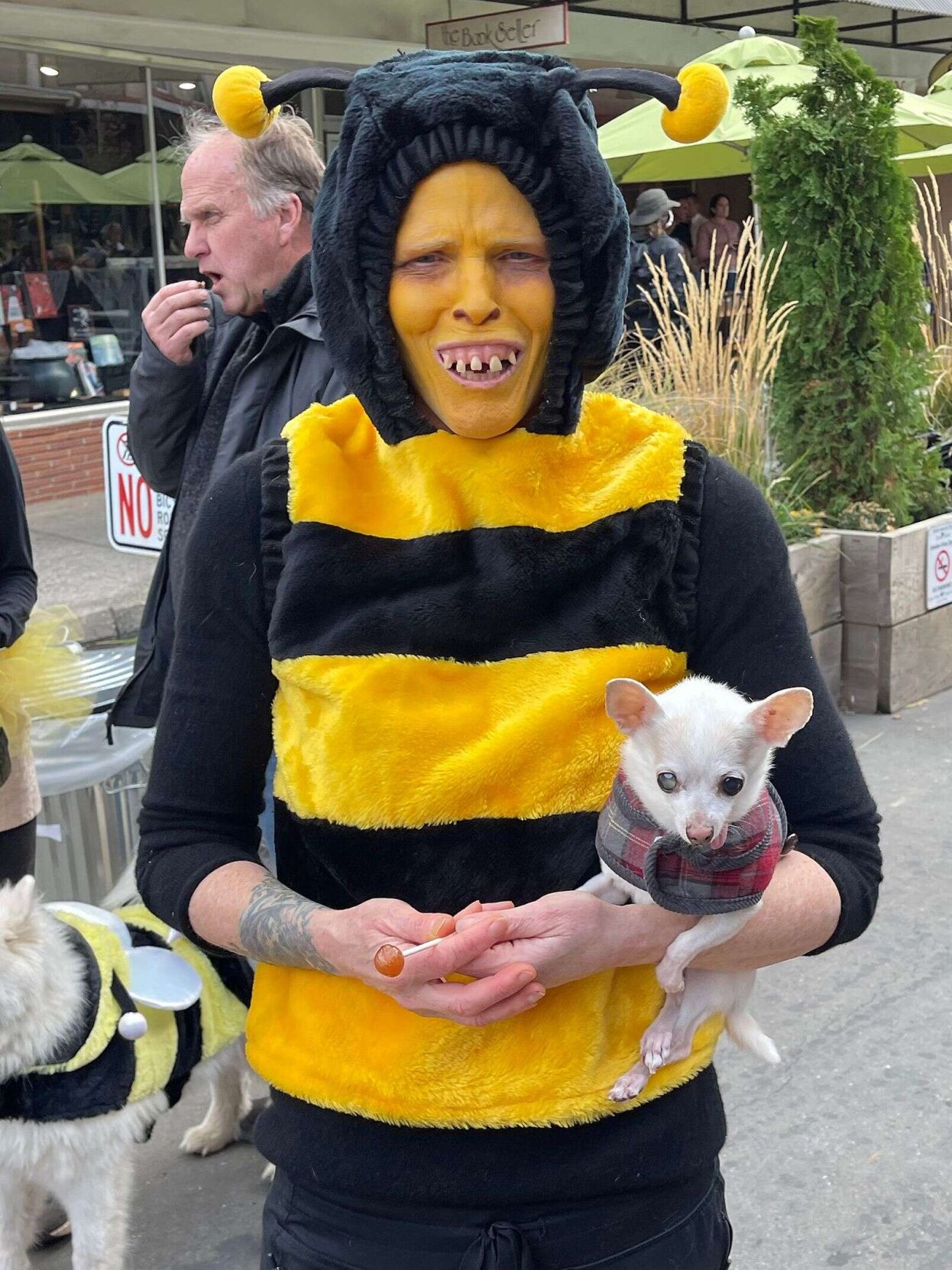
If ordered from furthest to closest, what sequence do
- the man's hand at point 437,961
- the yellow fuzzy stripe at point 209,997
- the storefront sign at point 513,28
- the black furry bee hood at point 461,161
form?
the storefront sign at point 513,28
the yellow fuzzy stripe at point 209,997
the black furry bee hood at point 461,161
the man's hand at point 437,961

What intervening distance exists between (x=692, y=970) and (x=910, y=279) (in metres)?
5.99

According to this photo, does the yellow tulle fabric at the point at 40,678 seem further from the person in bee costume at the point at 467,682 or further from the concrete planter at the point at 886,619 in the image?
the concrete planter at the point at 886,619

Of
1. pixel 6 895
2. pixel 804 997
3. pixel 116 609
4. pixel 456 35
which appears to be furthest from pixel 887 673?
pixel 456 35

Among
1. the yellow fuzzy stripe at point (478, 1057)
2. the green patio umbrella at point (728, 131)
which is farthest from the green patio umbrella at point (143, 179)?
the yellow fuzzy stripe at point (478, 1057)

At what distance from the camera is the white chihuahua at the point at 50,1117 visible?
8.87 ft

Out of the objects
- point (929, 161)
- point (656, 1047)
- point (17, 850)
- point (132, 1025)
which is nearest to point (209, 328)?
point (17, 850)

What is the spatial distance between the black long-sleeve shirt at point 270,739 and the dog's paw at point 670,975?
14 cm

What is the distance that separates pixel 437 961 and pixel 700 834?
11.2 inches

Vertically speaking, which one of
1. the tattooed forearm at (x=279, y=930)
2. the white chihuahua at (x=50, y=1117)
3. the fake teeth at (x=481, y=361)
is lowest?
the white chihuahua at (x=50, y=1117)

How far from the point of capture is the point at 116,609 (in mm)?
7852

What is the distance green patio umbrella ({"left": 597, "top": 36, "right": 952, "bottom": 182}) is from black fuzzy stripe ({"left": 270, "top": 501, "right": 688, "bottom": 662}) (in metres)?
8.24

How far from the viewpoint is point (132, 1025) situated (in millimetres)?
2820

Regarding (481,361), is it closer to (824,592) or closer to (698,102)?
(698,102)

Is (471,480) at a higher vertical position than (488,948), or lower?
higher
